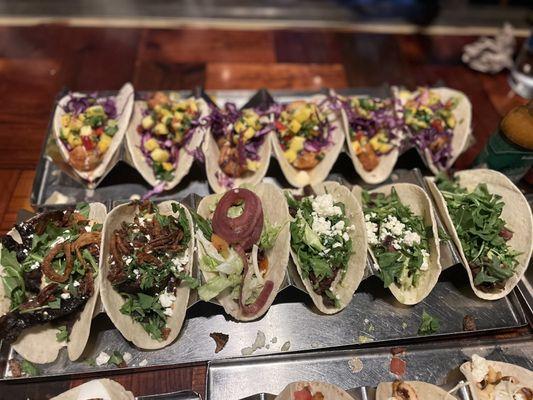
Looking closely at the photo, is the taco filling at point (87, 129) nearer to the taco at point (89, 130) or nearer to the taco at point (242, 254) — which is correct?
the taco at point (89, 130)

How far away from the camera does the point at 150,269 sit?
283 centimetres

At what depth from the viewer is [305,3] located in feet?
18.8

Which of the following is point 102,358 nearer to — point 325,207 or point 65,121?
point 325,207

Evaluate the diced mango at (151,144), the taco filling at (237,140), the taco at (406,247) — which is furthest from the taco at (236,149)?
the taco at (406,247)

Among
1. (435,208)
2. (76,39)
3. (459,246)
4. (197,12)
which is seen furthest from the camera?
(197,12)

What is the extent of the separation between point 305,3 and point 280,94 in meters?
1.89

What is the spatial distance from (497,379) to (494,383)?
33 mm

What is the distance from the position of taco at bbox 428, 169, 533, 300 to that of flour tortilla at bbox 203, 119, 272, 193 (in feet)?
4.69

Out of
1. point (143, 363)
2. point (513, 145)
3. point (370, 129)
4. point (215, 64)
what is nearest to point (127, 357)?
point (143, 363)

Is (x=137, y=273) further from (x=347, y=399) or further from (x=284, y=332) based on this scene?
(x=347, y=399)

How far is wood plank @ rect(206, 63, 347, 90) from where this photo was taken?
4.98 meters

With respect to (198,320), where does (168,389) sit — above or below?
below

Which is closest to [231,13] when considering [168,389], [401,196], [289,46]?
[289,46]

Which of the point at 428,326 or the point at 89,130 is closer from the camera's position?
the point at 428,326
